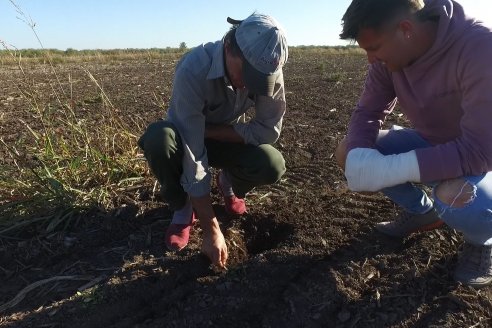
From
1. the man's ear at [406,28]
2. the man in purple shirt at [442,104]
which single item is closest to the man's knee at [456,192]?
the man in purple shirt at [442,104]

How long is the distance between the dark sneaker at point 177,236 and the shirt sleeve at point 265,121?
1.86 ft

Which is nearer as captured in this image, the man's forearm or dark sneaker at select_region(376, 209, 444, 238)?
dark sneaker at select_region(376, 209, 444, 238)

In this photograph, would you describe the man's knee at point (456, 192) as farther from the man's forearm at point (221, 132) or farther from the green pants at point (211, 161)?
the man's forearm at point (221, 132)

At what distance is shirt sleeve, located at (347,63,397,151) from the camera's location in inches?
82.8

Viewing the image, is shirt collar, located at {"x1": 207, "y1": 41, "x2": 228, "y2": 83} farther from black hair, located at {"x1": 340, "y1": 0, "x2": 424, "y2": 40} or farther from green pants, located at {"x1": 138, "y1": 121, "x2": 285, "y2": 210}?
black hair, located at {"x1": 340, "y1": 0, "x2": 424, "y2": 40}

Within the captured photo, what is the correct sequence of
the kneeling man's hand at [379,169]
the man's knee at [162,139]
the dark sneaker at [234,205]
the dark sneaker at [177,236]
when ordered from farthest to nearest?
1. the dark sneaker at [234,205]
2. the dark sneaker at [177,236]
3. the man's knee at [162,139]
4. the kneeling man's hand at [379,169]

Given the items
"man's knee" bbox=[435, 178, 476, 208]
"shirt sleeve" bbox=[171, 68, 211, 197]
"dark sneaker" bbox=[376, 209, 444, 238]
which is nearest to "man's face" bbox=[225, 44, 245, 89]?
"shirt sleeve" bbox=[171, 68, 211, 197]

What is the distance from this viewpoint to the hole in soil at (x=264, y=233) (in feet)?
8.09

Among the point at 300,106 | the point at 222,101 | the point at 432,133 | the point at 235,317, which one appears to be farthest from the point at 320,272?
the point at 300,106

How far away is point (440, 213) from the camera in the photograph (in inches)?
74.3

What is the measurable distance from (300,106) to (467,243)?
3.71m

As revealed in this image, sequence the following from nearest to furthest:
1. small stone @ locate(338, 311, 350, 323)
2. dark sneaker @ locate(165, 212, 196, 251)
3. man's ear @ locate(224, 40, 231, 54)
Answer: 1. small stone @ locate(338, 311, 350, 323)
2. man's ear @ locate(224, 40, 231, 54)
3. dark sneaker @ locate(165, 212, 196, 251)

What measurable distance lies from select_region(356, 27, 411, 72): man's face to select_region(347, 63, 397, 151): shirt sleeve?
0.32 meters

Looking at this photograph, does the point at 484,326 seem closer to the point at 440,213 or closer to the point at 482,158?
the point at 440,213
